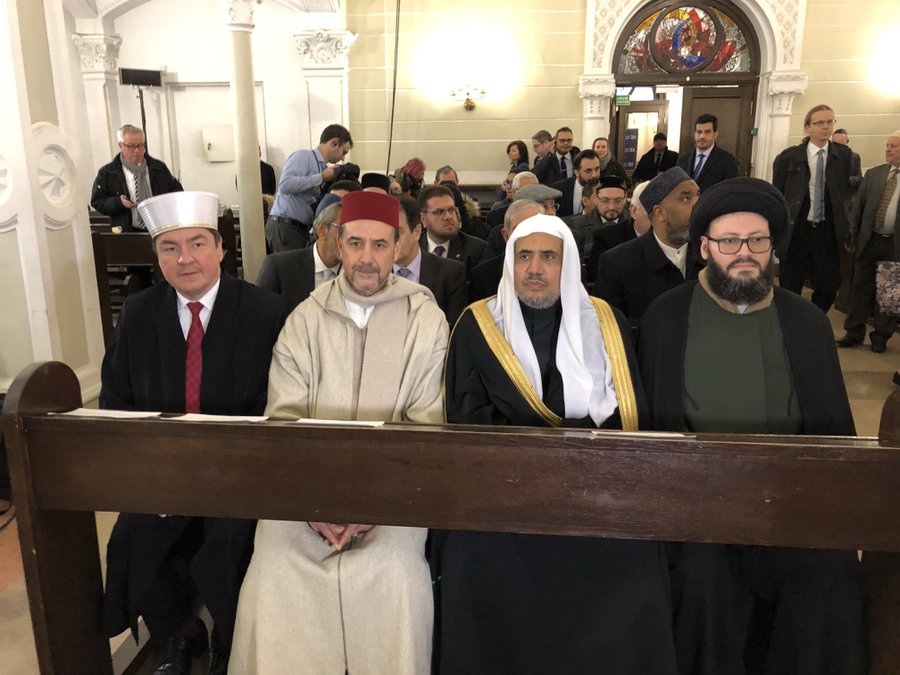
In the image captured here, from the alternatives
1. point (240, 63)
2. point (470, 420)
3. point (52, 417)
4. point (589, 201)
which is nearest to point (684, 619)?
point (470, 420)

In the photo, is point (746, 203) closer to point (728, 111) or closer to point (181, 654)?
point (181, 654)

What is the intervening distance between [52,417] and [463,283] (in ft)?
7.06

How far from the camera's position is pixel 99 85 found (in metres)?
9.21

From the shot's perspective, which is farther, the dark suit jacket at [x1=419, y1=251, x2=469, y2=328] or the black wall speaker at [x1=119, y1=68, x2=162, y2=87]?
the black wall speaker at [x1=119, y1=68, x2=162, y2=87]

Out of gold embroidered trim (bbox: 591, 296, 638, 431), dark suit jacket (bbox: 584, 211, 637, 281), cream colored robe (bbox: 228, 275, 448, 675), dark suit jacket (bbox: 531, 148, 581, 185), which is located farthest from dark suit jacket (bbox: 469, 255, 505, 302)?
dark suit jacket (bbox: 531, 148, 581, 185)

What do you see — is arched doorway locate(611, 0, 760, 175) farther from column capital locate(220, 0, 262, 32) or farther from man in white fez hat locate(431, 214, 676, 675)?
man in white fez hat locate(431, 214, 676, 675)

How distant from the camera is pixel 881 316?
570 cm

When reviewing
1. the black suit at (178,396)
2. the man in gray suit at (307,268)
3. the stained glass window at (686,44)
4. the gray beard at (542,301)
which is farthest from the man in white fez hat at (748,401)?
the stained glass window at (686,44)

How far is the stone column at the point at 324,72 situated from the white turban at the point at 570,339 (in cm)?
729

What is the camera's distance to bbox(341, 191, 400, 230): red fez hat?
7.98 feet

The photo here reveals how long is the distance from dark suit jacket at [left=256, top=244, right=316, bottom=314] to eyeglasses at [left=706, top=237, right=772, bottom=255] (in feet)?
6.30

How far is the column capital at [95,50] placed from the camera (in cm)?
907

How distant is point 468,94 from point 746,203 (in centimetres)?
766

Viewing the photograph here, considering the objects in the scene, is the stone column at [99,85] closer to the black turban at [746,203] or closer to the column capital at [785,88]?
the column capital at [785,88]
